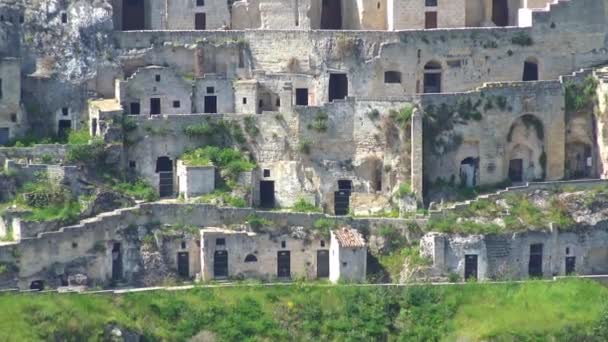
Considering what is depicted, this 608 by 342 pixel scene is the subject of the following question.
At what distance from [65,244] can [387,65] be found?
1407 centimetres

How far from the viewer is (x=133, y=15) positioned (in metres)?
81.8

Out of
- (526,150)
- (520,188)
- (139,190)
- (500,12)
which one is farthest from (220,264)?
(500,12)

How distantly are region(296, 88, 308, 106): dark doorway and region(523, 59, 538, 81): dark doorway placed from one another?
8124 mm

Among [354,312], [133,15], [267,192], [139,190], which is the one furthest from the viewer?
[133,15]

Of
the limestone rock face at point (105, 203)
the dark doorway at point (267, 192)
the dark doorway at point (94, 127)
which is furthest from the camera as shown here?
the dark doorway at point (267, 192)

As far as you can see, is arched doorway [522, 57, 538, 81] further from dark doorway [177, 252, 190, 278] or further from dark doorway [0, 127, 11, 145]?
dark doorway [0, 127, 11, 145]

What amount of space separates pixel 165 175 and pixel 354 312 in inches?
359

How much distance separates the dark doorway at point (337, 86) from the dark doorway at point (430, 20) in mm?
3938

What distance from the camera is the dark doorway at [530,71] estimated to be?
7931cm

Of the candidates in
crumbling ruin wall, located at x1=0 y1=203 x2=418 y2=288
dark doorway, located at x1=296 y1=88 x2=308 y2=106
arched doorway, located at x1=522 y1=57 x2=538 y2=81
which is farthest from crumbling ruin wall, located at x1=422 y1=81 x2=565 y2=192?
dark doorway, located at x1=296 y1=88 x2=308 y2=106

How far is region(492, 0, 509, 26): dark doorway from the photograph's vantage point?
8231cm

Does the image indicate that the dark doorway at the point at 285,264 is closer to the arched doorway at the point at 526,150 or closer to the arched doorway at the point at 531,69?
the arched doorway at the point at 526,150

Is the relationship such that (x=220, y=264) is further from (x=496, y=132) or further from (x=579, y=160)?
(x=579, y=160)

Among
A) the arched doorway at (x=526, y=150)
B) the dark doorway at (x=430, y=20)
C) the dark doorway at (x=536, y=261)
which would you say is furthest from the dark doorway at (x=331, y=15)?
the dark doorway at (x=536, y=261)
